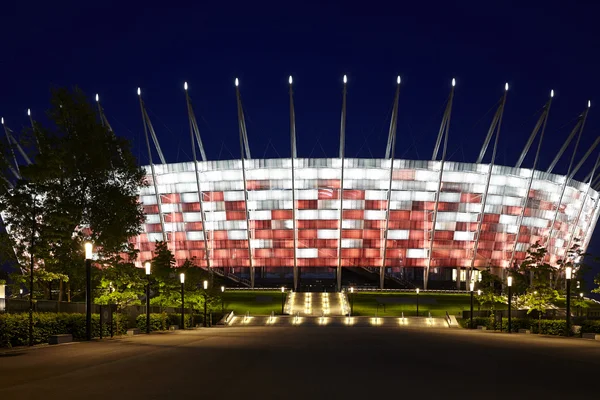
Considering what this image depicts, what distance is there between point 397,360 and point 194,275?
45891mm

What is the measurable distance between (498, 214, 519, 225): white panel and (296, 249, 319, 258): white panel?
108 ft

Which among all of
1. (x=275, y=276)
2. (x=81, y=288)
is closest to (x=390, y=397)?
(x=81, y=288)

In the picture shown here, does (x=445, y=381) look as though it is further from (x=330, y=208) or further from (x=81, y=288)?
(x=330, y=208)

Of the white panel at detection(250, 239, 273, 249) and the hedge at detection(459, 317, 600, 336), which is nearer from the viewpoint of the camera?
the hedge at detection(459, 317, 600, 336)

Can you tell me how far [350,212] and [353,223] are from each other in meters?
2.06

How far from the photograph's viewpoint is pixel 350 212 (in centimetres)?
12006

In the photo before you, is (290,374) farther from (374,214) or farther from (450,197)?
(450,197)

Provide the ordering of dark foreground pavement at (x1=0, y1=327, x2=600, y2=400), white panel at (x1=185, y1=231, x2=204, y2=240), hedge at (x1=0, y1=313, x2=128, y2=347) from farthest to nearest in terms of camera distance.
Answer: white panel at (x1=185, y1=231, x2=204, y2=240), hedge at (x1=0, y1=313, x2=128, y2=347), dark foreground pavement at (x1=0, y1=327, x2=600, y2=400)

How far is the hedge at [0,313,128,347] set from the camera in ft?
85.3

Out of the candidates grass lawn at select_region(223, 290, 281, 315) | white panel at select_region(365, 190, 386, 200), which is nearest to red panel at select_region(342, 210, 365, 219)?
white panel at select_region(365, 190, 386, 200)

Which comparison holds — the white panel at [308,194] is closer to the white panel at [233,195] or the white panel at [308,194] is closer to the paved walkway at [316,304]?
the white panel at [233,195]

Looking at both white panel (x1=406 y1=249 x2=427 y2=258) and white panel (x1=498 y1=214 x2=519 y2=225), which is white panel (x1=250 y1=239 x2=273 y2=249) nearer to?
white panel (x1=406 y1=249 x2=427 y2=258)

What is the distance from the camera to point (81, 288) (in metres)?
55.0

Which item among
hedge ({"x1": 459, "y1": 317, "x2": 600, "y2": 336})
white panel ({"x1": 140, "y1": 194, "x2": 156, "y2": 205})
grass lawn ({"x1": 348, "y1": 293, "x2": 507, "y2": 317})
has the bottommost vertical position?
grass lawn ({"x1": 348, "y1": 293, "x2": 507, "y2": 317})
